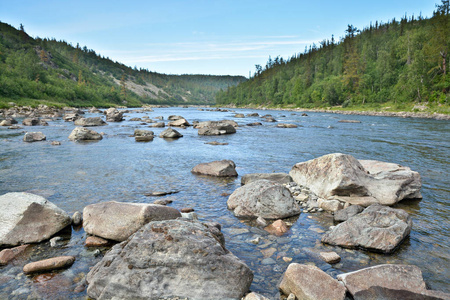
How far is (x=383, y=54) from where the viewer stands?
326 ft

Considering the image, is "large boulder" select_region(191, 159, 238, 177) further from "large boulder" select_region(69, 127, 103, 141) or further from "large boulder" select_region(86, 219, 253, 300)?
"large boulder" select_region(69, 127, 103, 141)

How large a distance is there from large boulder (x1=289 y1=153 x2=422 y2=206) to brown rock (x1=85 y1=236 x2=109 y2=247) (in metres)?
7.96

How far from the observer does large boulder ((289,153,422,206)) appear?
10.4m

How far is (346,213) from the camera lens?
8.98 meters

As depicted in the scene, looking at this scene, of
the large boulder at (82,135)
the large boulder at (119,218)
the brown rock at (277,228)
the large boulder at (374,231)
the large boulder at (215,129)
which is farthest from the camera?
the large boulder at (215,129)

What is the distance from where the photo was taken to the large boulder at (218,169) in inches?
566

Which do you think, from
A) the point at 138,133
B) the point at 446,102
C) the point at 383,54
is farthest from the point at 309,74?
the point at 138,133

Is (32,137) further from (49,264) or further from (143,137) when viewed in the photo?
(49,264)

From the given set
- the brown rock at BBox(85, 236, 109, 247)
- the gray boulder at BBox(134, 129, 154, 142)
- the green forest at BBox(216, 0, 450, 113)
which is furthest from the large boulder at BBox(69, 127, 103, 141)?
the green forest at BBox(216, 0, 450, 113)

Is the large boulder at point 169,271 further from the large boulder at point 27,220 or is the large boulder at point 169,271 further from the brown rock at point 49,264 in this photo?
the large boulder at point 27,220

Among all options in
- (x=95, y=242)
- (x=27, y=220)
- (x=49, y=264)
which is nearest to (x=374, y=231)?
(x=95, y=242)

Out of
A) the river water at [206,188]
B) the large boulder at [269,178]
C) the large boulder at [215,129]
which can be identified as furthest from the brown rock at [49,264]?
the large boulder at [215,129]

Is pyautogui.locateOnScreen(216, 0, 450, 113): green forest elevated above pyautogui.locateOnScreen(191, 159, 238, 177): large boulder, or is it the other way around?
pyautogui.locateOnScreen(216, 0, 450, 113): green forest

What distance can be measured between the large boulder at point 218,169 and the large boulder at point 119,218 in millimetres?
→ 6534
